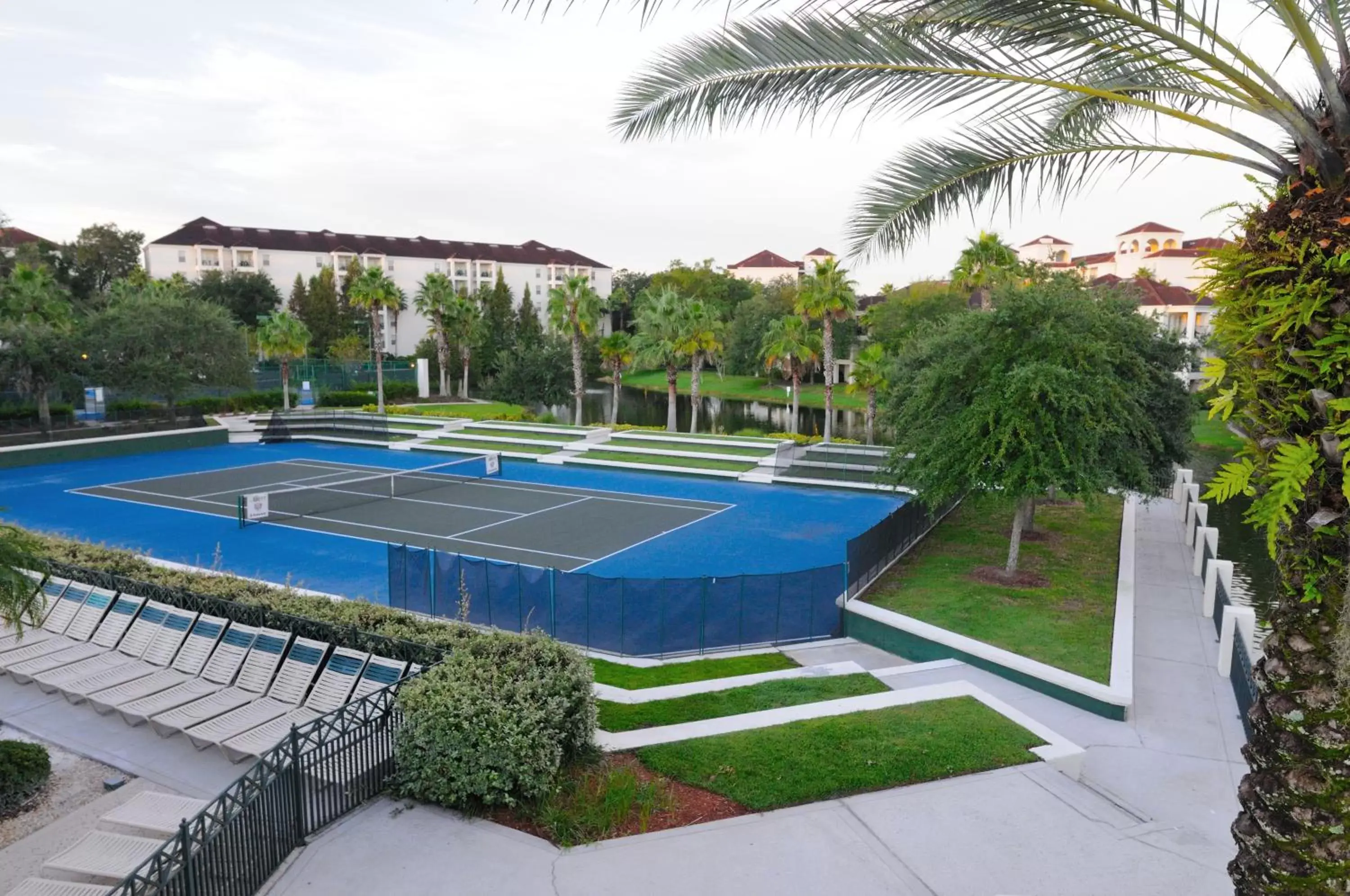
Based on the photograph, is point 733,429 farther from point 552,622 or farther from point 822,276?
point 552,622

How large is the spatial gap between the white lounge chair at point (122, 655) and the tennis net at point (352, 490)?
49.9 ft

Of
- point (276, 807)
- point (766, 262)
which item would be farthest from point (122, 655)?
point (766, 262)

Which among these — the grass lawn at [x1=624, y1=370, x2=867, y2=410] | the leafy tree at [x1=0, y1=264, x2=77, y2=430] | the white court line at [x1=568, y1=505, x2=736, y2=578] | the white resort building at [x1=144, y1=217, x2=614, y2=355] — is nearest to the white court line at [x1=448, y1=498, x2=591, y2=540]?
the white court line at [x1=568, y1=505, x2=736, y2=578]

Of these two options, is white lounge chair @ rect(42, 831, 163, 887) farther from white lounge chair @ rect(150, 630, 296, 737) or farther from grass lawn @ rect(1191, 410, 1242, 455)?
grass lawn @ rect(1191, 410, 1242, 455)

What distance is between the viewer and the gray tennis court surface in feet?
83.8

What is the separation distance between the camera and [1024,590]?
19562 millimetres

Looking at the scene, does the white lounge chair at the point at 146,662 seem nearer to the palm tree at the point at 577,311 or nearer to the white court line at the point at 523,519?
the white court line at the point at 523,519

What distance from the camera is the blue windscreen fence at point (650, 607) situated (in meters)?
16.0

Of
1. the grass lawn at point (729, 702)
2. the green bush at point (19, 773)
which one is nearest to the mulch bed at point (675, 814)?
the grass lawn at point (729, 702)

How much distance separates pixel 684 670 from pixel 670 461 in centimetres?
2579

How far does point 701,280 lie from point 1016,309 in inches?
3974

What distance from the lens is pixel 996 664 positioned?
15.0m

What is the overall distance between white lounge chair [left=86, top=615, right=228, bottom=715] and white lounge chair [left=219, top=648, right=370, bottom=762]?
5.03 ft

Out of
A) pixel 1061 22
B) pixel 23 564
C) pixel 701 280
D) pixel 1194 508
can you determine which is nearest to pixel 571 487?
pixel 1194 508
